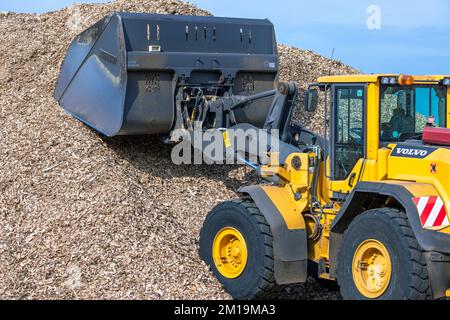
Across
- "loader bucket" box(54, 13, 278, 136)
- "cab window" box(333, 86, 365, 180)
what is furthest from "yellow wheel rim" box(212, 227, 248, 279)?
"loader bucket" box(54, 13, 278, 136)

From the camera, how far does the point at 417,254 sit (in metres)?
6.65

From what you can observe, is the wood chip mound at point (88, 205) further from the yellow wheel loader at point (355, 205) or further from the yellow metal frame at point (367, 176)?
the yellow metal frame at point (367, 176)

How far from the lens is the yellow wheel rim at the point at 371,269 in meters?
Answer: 7.00

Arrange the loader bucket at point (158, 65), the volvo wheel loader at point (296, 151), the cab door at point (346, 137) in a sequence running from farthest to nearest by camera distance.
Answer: the loader bucket at point (158, 65) < the cab door at point (346, 137) < the volvo wheel loader at point (296, 151)

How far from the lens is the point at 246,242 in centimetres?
836

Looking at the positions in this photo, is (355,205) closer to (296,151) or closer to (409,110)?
(409,110)

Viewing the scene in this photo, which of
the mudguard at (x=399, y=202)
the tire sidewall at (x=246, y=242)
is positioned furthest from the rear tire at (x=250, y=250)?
the mudguard at (x=399, y=202)

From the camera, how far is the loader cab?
7523mm

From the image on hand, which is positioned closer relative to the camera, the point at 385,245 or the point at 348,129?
the point at 385,245

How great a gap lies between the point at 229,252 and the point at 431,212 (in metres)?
2.66

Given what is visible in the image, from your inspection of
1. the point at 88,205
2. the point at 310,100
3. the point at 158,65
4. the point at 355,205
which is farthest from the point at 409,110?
the point at 88,205

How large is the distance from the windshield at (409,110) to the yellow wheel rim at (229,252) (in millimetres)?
1973

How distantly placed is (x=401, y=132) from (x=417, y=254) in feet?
4.87
